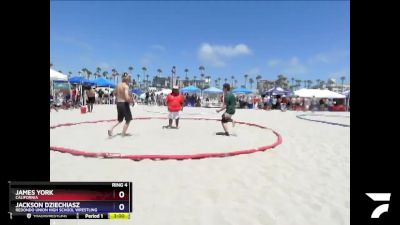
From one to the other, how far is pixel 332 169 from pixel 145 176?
3.44 meters

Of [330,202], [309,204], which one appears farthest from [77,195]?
[330,202]

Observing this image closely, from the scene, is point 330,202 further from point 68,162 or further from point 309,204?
point 68,162
